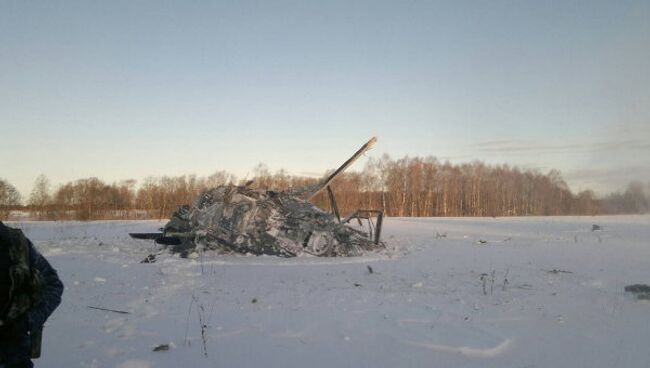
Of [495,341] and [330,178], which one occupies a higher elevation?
[330,178]

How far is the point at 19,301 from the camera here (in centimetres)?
249

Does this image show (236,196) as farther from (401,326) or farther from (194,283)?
(401,326)

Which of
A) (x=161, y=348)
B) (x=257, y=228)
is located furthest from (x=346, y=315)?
(x=257, y=228)

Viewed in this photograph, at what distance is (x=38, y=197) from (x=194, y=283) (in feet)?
168

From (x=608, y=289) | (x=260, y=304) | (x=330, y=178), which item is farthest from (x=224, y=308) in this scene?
(x=330, y=178)

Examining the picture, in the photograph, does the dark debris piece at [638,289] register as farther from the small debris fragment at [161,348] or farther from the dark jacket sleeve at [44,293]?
the dark jacket sleeve at [44,293]

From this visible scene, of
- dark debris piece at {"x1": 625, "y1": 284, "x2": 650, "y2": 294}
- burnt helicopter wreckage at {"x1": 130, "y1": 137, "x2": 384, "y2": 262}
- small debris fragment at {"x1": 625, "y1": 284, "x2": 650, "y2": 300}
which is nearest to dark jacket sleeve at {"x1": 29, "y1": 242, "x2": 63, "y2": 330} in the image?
small debris fragment at {"x1": 625, "y1": 284, "x2": 650, "y2": 300}

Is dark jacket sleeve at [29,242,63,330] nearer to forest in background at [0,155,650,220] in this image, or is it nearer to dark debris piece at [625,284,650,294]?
dark debris piece at [625,284,650,294]

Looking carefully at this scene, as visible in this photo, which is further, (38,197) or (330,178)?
(38,197)

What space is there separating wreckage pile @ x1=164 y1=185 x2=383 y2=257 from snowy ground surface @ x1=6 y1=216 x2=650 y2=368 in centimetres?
201

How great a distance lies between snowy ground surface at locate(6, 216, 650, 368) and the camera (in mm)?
4879

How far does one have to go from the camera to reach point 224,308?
6867 mm

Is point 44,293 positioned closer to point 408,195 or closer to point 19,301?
point 19,301

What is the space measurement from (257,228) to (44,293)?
11567mm
